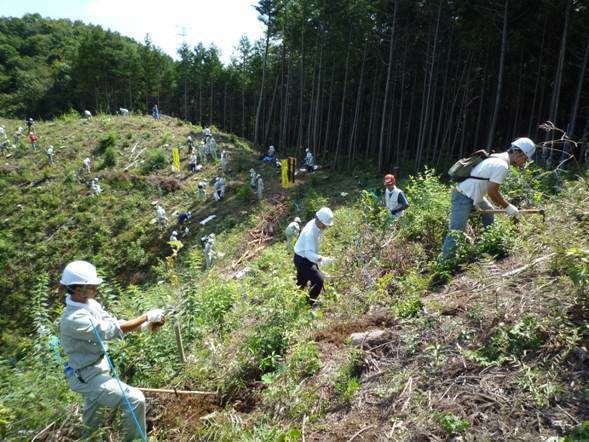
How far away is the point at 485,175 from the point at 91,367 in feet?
15.5

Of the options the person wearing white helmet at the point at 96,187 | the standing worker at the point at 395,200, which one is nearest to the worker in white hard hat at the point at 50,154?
the person wearing white helmet at the point at 96,187

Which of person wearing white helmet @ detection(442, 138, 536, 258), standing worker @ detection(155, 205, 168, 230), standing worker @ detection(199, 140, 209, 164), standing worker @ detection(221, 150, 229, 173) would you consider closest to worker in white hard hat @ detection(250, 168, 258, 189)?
standing worker @ detection(221, 150, 229, 173)

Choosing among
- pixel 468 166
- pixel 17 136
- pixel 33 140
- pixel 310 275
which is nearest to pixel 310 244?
pixel 310 275

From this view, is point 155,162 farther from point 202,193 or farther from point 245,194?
point 245,194

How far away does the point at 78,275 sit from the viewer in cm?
312

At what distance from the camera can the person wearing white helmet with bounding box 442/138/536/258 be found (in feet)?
14.7

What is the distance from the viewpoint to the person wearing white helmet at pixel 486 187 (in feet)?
14.7

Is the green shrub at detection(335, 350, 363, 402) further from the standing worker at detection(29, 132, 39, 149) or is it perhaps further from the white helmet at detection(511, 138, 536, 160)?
the standing worker at detection(29, 132, 39, 149)

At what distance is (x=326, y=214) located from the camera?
17.5 feet

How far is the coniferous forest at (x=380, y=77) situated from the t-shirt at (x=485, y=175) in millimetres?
7345

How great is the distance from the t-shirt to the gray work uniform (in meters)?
4.35

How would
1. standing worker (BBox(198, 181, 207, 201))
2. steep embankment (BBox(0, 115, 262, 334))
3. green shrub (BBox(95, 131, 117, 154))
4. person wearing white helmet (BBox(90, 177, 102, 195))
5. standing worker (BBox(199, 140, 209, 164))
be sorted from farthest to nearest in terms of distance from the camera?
1. green shrub (BBox(95, 131, 117, 154))
2. standing worker (BBox(199, 140, 209, 164))
3. person wearing white helmet (BBox(90, 177, 102, 195))
4. standing worker (BBox(198, 181, 207, 201))
5. steep embankment (BBox(0, 115, 262, 334))

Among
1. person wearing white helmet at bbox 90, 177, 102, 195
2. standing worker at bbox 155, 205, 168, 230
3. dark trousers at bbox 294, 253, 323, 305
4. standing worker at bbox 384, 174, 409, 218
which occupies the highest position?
standing worker at bbox 384, 174, 409, 218

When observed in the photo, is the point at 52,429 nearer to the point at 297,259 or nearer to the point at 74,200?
the point at 297,259
